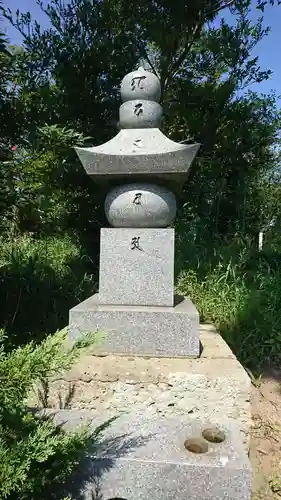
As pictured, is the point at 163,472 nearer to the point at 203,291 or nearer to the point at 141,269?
the point at 141,269

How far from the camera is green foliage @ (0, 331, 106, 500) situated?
1.08 metres

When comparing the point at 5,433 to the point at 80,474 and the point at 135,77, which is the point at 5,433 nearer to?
the point at 80,474

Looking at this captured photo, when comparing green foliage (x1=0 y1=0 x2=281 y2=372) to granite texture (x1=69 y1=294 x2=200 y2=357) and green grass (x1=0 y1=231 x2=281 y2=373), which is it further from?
granite texture (x1=69 y1=294 x2=200 y2=357)

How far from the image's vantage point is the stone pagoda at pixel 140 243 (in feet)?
7.89

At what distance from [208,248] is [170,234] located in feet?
9.39

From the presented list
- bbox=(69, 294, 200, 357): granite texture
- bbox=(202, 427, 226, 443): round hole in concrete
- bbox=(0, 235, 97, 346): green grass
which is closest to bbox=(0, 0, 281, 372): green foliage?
bbox=(0, 235, 97, 346): green grass

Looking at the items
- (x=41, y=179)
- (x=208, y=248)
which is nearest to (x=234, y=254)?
(x=208, y=248)

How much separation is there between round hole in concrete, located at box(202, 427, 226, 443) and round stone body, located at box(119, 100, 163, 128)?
206 cm

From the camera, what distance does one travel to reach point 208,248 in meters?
5.32

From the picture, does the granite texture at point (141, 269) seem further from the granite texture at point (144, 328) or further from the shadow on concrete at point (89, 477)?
the shadow on concrete at point (89, 477)

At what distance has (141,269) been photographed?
8.48 ft

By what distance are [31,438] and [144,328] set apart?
132cm

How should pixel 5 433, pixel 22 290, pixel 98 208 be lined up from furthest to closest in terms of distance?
pixel 98 208, pixel 22 290, pixel 5 433

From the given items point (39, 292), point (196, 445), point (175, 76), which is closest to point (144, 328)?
point (196, 445)
